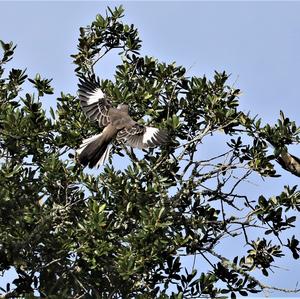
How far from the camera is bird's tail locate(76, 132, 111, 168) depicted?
42.9 ft

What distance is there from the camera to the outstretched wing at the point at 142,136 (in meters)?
12.6

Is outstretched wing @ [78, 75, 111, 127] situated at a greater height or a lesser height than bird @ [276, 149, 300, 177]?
lesser

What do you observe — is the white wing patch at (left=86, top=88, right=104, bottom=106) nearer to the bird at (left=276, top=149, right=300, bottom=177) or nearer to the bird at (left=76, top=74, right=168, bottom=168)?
the bird at (left=76, top=74, right=168, bottom=168)

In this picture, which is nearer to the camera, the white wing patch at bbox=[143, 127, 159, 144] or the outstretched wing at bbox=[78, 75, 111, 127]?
the white wing patch at bbox=[143, 127, 159, 144]

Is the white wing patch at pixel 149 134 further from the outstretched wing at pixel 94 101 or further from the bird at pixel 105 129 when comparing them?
the outstretched wing at pixel 94 101

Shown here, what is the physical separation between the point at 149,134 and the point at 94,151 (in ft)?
2.85

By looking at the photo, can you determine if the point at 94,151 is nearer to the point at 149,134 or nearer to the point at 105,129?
the point at 105,129

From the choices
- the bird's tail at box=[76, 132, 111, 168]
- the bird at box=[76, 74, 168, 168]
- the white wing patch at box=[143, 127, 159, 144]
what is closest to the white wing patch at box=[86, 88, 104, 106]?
the bird at box=[76, 74, 168, 168]

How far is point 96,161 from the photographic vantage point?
13078mm

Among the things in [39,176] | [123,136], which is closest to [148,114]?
[123,136]

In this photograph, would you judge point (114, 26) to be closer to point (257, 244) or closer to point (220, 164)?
point (220, 164)

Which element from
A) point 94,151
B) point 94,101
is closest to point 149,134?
point 94,151

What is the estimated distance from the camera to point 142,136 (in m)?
12.9

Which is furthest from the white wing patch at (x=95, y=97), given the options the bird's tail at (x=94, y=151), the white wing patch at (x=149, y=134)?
the white wing patch at (x=149, y=134)
